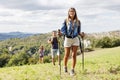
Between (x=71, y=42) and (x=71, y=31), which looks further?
(x=71, y=42)

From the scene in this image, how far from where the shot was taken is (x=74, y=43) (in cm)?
1312

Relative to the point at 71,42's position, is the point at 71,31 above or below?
above

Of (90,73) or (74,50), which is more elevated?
(74,50)

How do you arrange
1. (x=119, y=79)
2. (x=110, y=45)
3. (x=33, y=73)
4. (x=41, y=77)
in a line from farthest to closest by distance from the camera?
(x=110, y=45) < (x=33, y=73) < (x=41, y=77) < (x=119, y=79)

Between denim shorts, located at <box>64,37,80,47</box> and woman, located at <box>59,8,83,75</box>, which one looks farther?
denim shorts, located at <box>64,37,80,47</box>

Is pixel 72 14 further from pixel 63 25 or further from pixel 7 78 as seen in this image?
pixel 7 78

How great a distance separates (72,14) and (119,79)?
3.16 meters

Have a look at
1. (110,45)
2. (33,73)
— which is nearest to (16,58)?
(110,45)

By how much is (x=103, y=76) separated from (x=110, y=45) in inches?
2695

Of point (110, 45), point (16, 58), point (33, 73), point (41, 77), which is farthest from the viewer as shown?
point (16, 58)

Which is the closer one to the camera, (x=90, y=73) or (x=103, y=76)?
(x=103, y=76)

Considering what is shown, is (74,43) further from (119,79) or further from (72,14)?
(119,79)

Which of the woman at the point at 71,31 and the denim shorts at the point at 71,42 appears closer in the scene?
the woman at the point at 71,31

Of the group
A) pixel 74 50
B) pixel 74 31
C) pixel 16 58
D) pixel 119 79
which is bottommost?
pixel 16 58
